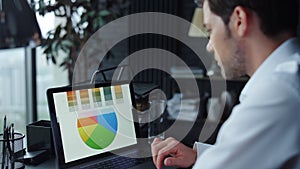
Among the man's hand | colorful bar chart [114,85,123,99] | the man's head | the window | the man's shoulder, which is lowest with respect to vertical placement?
the window

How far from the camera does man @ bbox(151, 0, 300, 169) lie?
772mm

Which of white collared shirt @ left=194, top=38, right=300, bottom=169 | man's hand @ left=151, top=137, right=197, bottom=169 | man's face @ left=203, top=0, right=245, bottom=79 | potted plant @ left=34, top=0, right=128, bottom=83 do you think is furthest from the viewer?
potted plant @ left=34, top=0, right=128, bottom=83

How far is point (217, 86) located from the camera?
3.75 m

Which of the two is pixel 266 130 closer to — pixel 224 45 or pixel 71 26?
pixel 224 45

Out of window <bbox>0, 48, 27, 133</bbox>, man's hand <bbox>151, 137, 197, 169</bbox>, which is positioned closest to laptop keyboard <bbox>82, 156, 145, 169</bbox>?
man's hand <bbox>151, 137, 197, 169</bbox>

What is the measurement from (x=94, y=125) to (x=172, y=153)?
11.6 inches

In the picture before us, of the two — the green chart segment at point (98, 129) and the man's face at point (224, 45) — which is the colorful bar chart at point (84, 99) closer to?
the green chart segment at point (98, 129)

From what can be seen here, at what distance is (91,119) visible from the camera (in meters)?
1.38

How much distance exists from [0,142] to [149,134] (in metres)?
0.65

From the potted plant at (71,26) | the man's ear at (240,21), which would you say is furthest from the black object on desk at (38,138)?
the potted plant at (71,26)

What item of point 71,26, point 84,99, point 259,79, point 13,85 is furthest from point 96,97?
point 13,85

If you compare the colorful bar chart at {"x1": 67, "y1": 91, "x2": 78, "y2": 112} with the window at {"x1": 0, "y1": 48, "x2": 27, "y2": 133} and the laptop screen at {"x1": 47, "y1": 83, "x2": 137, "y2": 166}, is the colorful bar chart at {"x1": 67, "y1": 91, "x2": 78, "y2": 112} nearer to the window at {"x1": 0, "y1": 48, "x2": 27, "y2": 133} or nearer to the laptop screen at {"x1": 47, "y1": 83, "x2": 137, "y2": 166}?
the laptop screen at {"x1": 47, "y1": 83, "x2": 137, "y2": 166}

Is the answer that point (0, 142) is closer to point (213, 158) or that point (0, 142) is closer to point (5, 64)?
point (213, 158)

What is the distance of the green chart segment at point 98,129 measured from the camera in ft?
4.45
